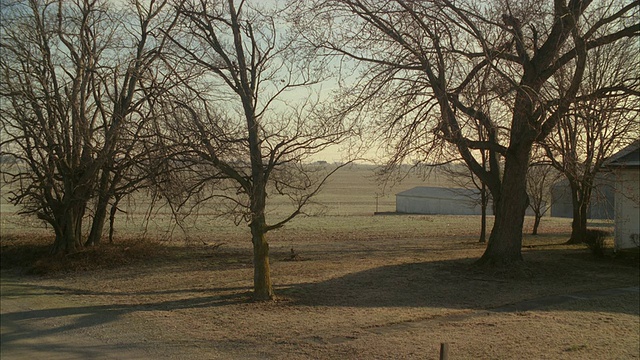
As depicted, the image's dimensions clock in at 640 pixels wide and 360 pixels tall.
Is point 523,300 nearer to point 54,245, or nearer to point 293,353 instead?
point 293,353

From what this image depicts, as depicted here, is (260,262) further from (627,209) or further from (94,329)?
(627,209)

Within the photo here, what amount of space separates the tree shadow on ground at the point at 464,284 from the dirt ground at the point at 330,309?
36mm

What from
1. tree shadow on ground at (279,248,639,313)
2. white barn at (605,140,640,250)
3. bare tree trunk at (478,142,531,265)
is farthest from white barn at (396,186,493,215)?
bare tree trunk at (478,142,531,265)

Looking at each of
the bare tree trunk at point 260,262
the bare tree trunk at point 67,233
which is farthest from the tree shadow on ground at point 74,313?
the bare tree trunk at point 67,233

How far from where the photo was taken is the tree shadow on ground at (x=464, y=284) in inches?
419

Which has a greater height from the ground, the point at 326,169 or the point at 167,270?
the point at 326,169

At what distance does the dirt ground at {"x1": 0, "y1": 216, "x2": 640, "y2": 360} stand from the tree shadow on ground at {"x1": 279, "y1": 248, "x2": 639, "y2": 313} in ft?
0.12

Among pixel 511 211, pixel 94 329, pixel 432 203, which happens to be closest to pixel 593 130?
pixel 511 211

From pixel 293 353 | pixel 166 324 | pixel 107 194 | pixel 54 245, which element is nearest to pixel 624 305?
pixel 293 353

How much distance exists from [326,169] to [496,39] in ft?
15.1

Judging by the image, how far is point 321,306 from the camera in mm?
10109

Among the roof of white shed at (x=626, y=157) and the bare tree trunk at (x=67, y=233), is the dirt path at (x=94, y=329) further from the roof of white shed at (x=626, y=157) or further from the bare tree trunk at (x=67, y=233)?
the roof of white shed at (x=626, y=157)

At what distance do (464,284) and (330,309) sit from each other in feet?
12.9

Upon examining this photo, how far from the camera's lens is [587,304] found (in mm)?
→ 10461
